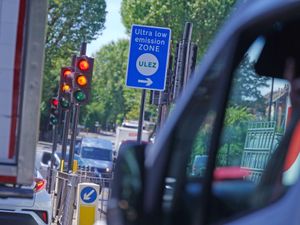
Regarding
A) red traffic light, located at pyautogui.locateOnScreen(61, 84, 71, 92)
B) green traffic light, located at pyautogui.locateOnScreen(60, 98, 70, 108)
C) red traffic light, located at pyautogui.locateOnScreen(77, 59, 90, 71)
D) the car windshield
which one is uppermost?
red traffic light, located at pyautogui.locateOnScreen(77, 59, 90, 71)

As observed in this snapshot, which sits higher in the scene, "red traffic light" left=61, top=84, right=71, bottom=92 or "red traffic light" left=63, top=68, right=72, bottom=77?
"red traffic light" left=63, top=68, right=72, bottom=77

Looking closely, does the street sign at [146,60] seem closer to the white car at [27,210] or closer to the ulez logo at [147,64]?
the ulez logo at [147,64]

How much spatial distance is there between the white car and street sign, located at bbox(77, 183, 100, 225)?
145 inches

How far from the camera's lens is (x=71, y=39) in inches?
1674

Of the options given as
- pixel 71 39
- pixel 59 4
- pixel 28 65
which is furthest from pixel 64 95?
pixel 71 39

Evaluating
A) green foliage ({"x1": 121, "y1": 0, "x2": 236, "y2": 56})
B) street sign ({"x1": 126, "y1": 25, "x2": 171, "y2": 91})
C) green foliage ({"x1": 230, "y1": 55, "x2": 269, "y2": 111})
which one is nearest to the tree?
green foliage ({"x1": 121, "y1": 0, "x2": 236, "y2": 56})

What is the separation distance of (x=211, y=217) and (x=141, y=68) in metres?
9.75

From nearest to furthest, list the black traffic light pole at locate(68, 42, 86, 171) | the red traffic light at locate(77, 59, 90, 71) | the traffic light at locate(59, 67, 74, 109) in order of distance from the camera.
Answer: the red traffic light at locate(77, 59, 90, 71)
the traffic light at locate(59, 67, 74, 109)
the black traffic light pole at locate(68, 42, 86, 171)

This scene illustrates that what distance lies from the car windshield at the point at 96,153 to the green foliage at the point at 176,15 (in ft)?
20.0

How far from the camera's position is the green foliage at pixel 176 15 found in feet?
112

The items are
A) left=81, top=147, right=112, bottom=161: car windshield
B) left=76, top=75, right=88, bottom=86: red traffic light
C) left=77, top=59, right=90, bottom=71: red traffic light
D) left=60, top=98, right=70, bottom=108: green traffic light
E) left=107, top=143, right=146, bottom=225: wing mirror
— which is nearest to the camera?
left=107, top=143, right=146, bottom=225: wing mirror

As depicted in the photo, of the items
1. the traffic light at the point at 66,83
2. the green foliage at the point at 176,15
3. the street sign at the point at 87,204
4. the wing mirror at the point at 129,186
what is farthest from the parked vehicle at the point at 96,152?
the wing mirror at the point at 129,186

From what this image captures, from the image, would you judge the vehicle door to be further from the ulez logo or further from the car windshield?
the car windshield

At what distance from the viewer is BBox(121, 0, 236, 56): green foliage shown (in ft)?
112
